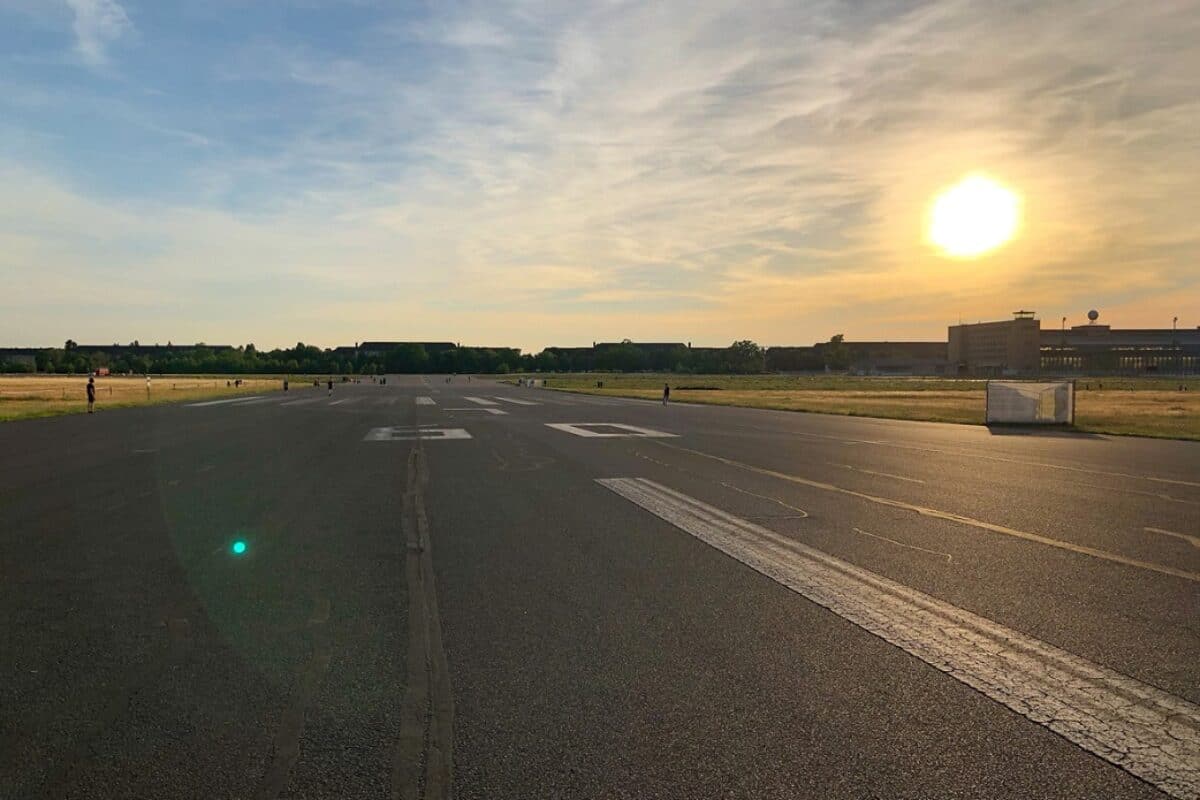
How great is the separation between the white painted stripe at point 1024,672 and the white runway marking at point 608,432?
1656 centimetres

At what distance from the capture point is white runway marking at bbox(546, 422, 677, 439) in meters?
Answer: 25.4

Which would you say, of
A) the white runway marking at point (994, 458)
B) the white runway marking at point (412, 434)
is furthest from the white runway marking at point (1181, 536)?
the white runway marking at point (412, 434)

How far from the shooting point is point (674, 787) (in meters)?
3.84

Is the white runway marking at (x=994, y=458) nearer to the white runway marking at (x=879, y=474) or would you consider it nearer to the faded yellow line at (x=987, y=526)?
the white runway marking at (x=879, y=474)

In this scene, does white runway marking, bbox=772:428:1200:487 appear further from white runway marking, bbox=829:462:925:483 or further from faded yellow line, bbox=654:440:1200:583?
faded yellow line, bbox=654:440:1200:583

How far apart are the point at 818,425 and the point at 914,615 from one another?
86.4ft

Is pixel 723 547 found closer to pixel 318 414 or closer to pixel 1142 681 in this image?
pixel 1142 681

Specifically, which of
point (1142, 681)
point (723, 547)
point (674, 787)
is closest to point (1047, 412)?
point (723, 547)

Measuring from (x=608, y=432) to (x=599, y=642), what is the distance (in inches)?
836

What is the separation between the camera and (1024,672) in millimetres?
5277

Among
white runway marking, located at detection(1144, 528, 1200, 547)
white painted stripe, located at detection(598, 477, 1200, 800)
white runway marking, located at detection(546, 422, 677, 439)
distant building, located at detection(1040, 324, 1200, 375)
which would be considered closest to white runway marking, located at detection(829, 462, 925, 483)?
white runway marking, located at detection(1144, 528, 1200, 547)

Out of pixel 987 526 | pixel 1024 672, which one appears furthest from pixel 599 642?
pixel 987 526

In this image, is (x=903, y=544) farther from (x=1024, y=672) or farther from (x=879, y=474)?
(x=879, y=474)

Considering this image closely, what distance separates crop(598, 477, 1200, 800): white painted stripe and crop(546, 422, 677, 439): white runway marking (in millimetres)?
16560
